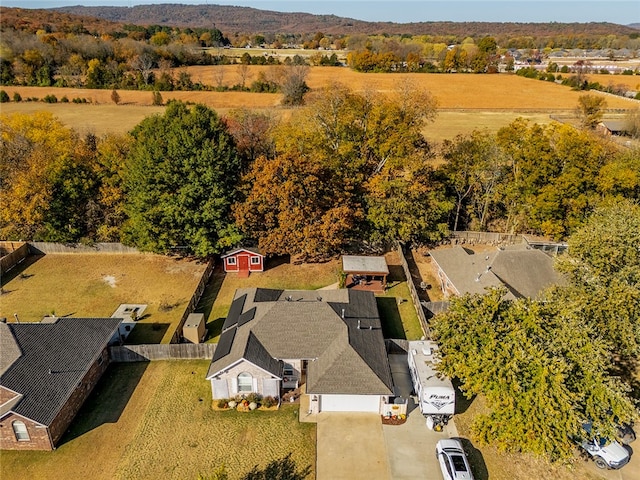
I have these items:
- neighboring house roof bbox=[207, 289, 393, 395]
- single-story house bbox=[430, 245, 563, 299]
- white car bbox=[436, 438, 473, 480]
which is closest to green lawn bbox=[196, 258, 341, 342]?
neighboring house roof bbox=[207, 289, 393, 395]

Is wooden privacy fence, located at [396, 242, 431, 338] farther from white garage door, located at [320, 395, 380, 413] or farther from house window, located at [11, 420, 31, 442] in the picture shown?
house window, located at [11, 420, 31, 442]

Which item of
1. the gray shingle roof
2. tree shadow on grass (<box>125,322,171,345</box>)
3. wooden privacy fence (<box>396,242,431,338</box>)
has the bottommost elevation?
tree shadow on grass (<box>125,322,171,345</box>)

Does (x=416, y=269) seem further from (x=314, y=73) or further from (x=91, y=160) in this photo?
(x=314, y=73)

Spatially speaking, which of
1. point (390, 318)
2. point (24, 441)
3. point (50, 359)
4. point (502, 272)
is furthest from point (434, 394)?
point (50, 359)

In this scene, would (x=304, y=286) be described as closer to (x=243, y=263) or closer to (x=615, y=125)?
(x=243, y=263)

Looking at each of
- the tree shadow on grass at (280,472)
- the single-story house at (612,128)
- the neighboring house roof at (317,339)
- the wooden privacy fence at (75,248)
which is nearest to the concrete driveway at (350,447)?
the tree shadow on grass at (280,472)

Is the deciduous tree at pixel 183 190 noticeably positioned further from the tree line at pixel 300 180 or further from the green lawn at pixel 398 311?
the green lawn at pixel 398 311

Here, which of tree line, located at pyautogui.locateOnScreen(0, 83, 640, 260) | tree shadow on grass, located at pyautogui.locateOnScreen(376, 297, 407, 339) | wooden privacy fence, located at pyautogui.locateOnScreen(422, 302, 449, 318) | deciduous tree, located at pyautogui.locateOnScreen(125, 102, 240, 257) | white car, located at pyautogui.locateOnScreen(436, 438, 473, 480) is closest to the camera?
white car, located at pyautogui.locateOnScreen(436, 438, 473, 480)
